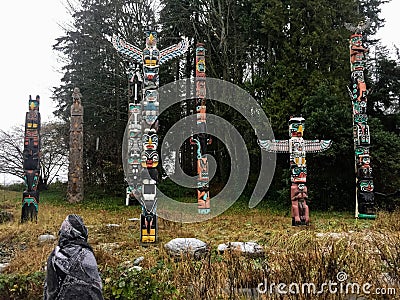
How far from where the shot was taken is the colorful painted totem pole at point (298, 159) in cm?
923

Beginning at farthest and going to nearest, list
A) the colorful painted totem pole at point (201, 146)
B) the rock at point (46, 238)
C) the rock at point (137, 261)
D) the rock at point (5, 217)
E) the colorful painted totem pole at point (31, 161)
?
the colorful painted totem pole at point (201, 146), the rock at point (5, 217), the colorful painted totem pole at point (31, 161), the rock at point (46, 238), the rock at point (137, 261)

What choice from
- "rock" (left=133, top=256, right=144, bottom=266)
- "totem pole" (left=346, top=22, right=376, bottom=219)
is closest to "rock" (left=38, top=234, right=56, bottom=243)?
"rock" (left=133, top=256, right=144, bottom=266)

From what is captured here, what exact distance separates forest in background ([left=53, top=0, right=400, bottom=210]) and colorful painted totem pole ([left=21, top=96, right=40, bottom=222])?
701cm

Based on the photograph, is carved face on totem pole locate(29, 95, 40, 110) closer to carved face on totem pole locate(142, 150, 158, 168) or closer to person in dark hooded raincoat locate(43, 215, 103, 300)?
carved face on totem pole locate(142, 150, 158, 168)

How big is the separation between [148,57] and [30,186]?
14.5ft

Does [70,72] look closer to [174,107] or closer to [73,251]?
[174,107]

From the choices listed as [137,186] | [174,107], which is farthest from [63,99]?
[137,186]

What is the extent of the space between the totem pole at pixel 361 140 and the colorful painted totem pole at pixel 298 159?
1495mm

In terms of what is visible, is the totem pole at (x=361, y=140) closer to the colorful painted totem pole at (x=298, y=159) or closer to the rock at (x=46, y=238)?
the colorful painted totem pole at (x=298, y=159)

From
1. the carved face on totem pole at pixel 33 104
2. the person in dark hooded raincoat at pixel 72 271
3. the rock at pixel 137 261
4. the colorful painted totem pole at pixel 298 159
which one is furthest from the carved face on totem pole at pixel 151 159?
the person in dark hooded raincoat at pixel 72 271

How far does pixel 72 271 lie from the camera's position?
2.52m

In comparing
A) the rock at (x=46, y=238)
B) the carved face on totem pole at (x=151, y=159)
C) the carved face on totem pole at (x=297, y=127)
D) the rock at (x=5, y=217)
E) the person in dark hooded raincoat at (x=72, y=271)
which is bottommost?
the rock at (x=46, y=238)

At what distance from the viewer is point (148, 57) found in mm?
8859

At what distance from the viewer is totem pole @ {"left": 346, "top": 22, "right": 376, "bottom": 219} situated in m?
10.1
